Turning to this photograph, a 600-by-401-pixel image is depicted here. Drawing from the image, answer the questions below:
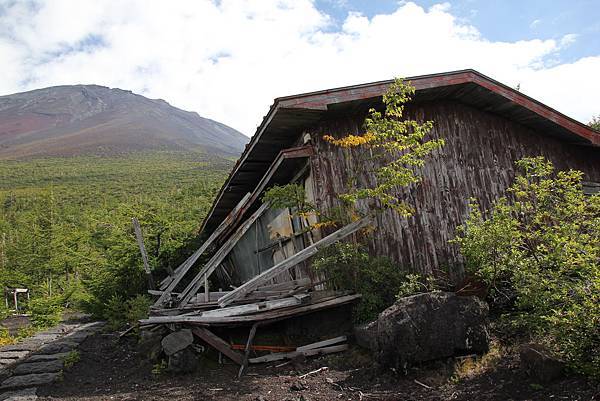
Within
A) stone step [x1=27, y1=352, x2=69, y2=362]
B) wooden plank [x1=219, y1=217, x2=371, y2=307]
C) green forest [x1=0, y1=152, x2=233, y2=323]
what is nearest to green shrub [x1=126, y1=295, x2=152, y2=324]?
stone step [x1=27, y1=352, x2=69, y2=362]

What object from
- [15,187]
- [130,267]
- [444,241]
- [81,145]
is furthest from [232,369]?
[81,145]

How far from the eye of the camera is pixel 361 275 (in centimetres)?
758

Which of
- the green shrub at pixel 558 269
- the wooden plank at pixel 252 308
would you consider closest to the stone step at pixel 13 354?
the wooden plank at pixel 252 308

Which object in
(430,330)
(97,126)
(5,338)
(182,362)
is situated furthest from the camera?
(97,126)

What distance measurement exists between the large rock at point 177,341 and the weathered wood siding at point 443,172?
324cm

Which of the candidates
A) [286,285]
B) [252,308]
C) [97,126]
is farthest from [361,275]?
[97,126]

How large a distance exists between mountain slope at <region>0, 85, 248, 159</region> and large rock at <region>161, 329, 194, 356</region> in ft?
234

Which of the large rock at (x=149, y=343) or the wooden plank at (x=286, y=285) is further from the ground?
the wooden plank at (x=286, y=285)

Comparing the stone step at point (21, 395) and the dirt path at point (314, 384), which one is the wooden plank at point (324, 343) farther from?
the stone step at point (21, 395)

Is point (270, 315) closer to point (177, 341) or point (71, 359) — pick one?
point (177, 341)

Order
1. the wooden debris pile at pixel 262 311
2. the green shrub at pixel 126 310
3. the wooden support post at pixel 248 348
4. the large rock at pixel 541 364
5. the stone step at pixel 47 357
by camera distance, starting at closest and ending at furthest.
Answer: the large rock at pixel 541 364, the wooden support post at pixel 248 348, the wooden debris pile at pixel 262 311, the stone step at pixel 47 357, the green shrub at pixel 126 310

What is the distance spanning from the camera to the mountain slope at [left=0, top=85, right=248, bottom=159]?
272 feet

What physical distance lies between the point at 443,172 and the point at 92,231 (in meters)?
21.2

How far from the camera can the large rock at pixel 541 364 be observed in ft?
15.4
